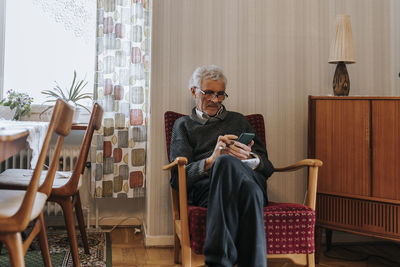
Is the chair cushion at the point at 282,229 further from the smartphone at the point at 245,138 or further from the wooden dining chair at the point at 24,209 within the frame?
the wooden dining chair at the point at 24,209

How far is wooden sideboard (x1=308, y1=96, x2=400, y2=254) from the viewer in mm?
1953

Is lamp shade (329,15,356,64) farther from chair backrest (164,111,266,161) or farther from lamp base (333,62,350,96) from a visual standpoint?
chair backrest (164,111,266,161)

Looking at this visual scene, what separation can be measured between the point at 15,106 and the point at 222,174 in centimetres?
157

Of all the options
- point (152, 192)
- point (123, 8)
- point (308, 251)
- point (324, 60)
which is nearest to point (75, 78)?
point (123, 8)

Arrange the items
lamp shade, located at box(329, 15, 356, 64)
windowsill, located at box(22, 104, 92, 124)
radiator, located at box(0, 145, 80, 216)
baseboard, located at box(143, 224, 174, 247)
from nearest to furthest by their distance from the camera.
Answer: lamp shade, located at box(329, 15, 356, 64) → baseboard, located at box(143, 224, 174, 247) → radiator, located at box(0, 145, 80, 216) → windowsill, located at box(22, 104, 92, 124)

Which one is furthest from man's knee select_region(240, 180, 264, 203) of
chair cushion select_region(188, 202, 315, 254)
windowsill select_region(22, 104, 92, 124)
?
windowsill select_region(22, 104, 92, 124)

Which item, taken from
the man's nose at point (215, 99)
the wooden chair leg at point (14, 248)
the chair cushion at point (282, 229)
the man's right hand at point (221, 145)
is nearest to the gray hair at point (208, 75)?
the man's nose at point (215, 99)

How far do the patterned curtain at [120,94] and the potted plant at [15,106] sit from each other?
0.44m

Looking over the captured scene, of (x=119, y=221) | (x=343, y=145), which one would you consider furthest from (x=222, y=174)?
(x=119, y=221)

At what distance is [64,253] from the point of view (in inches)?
83.5

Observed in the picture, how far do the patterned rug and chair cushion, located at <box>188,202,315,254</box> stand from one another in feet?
2.22

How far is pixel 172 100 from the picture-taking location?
7.74ft

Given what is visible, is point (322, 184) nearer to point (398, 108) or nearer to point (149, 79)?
point (398, 108)

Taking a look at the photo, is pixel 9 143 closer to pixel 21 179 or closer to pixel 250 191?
pixel 21 179
